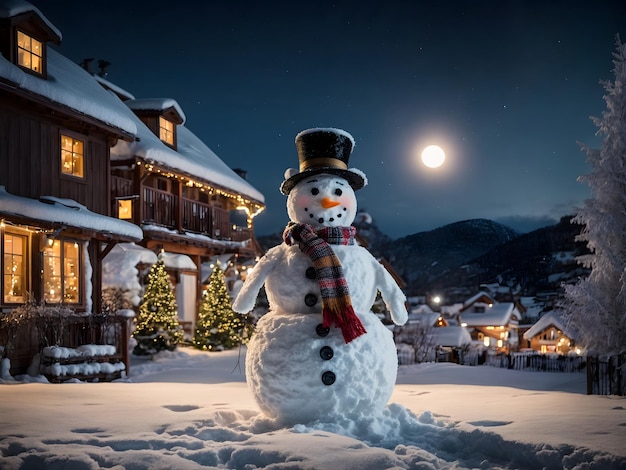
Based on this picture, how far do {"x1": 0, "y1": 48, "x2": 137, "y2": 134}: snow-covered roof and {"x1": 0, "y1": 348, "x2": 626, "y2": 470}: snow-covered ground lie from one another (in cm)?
704

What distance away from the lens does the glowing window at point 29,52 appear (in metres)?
13.6

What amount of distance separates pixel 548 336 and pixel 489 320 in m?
5.63

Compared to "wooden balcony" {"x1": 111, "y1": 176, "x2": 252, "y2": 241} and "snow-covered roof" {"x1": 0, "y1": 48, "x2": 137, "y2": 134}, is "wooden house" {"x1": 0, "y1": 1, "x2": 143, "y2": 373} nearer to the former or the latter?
"snow-covered roof" {"x1": 0, "y1": 48, "x2": 137, "y2": 134}

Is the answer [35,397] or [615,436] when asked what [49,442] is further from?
[615,436]

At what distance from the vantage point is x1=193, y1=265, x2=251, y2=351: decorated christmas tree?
760 inches

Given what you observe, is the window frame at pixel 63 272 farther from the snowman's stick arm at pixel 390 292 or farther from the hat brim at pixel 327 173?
→ the snowman's stick arm at pixel 390 292

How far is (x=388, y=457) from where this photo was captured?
4.58m

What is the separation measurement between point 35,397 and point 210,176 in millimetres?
14438

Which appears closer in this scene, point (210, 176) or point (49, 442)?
point (49, 442)

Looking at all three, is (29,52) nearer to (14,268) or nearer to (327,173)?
(14,268)

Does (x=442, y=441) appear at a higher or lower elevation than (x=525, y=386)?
higher

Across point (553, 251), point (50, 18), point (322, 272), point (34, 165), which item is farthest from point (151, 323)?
point (553, 251)

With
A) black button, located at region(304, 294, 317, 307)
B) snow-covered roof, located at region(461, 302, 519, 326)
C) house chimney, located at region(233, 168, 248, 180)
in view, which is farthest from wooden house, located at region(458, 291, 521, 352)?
black button, located at region(304, 294, 317, 307)

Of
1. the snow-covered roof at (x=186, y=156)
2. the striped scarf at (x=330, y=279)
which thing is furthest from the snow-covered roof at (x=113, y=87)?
the striped scarf at (x=330, y=279)
